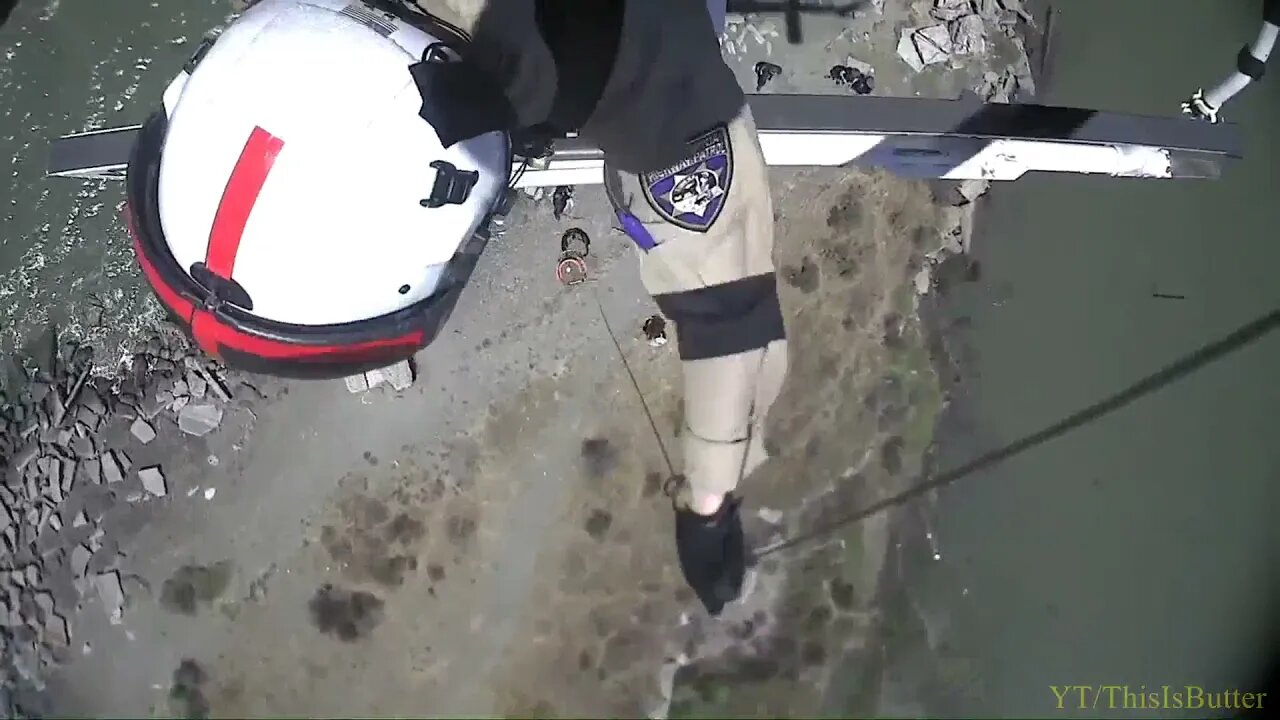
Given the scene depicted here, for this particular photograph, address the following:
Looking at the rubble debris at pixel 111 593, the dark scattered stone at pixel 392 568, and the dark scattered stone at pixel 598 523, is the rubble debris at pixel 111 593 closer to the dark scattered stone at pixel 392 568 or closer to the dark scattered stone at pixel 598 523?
the dark scattered stone at pixel 392 568

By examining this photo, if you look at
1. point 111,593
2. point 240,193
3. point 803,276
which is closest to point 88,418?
point 111,593

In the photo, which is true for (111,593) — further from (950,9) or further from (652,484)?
(950,9)

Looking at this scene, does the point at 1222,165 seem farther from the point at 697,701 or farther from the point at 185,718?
the point at 185,718

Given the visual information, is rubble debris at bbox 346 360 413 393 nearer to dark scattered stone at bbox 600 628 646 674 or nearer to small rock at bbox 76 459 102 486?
small rock at bbox 76 459 102 486

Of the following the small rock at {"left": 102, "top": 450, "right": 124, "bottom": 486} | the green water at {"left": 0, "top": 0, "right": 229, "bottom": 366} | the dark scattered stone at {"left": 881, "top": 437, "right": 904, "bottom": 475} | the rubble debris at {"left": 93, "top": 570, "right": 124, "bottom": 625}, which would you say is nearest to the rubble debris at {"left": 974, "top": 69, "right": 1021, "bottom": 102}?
the dark scattered stone at {"left": 881, "top": 437, "right": 904, "bottom": 475}

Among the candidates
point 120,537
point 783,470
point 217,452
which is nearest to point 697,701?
point 783,470
